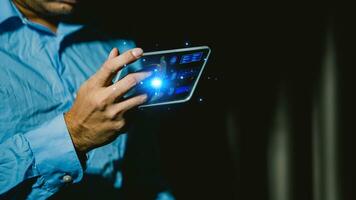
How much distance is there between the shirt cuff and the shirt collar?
42cm

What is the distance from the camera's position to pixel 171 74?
40.3 inches

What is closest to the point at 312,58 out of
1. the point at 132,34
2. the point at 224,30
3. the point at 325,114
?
the point at 325,114

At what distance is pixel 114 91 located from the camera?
916 millimetres

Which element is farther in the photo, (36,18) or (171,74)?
(36,18)

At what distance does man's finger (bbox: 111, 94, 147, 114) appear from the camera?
0.96 metres

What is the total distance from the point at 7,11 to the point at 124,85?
584 millimetres

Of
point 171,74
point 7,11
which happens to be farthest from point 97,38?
point 171,74

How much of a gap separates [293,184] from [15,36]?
1445mm

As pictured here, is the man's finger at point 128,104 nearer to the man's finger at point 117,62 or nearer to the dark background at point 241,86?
the man's finger at point 117,62

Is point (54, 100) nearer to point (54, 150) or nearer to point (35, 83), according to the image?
point (35, 83)

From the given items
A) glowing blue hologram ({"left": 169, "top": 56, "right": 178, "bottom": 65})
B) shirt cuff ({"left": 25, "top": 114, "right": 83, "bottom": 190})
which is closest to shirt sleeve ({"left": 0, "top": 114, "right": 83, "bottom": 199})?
shirt cuff ({"left": 25, "top": 114, "right": 83, "bottom": 190})

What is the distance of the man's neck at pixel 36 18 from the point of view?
51.1 inches

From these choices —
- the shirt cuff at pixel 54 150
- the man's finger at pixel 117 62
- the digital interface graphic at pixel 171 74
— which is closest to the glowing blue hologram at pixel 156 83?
the digital interface graphic at pixel 171 74

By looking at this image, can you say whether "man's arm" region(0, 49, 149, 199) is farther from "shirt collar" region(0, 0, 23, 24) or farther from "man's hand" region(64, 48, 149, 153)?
"shirt collar" region(0, 0, 23, 24)
